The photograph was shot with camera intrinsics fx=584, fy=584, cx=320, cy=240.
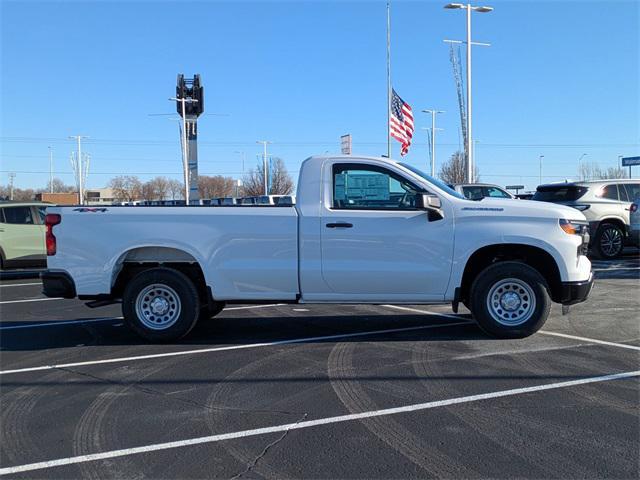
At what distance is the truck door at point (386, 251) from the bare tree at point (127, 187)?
93.4 metres

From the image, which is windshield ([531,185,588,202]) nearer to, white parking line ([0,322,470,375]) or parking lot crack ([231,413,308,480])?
white parking line ([0,322,470,375])

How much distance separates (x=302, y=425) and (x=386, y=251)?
276 centimetres

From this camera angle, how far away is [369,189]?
682 cm

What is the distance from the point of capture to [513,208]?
6.63 metres

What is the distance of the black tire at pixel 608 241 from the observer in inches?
536

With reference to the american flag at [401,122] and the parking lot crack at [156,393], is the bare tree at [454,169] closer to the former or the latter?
the american flag at [401,122]

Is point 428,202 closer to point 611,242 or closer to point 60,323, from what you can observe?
point 60,323

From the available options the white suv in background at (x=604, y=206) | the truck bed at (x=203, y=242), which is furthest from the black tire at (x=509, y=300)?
the white suv in background at (x=604, y=206)

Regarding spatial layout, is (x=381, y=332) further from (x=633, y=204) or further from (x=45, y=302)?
(x=633, y=204)

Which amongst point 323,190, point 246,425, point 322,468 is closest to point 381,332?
point 323,190

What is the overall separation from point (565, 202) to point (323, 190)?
29.6ft

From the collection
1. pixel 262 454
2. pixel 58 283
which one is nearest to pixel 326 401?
pixel 262 454

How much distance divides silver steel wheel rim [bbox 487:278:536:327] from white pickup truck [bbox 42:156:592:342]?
0.01m

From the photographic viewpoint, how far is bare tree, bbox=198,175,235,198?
107 metres
